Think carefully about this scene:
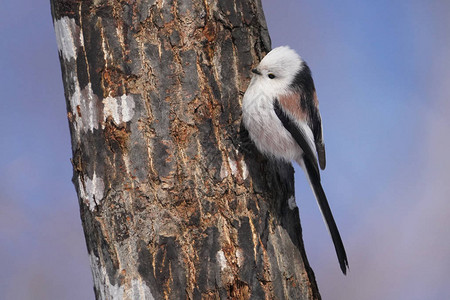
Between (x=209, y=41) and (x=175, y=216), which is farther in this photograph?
(x=209, y=41)

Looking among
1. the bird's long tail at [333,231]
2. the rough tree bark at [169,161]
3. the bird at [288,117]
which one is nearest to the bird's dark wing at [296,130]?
the bird at [288,117]

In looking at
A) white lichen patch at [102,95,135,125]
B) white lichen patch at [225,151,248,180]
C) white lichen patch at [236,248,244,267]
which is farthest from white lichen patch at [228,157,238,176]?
white lichen patch at [102,95,135,125]

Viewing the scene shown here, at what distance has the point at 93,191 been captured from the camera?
1919 mm

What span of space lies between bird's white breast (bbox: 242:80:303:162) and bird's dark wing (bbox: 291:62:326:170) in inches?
4.8

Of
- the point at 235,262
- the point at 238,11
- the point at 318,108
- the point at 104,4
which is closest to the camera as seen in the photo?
the point at 235,262

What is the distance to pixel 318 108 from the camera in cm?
241

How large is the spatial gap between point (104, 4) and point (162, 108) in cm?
48

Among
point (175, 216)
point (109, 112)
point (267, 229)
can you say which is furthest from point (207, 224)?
point (109, 112)

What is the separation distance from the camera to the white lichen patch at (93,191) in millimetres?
1900

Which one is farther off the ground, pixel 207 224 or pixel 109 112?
pixel 109 112

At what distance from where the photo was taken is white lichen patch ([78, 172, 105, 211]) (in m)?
1.90

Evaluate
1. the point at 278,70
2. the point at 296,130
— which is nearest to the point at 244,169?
the point at 296,130

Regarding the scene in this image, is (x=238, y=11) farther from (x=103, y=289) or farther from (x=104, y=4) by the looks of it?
(x=103, y=289)

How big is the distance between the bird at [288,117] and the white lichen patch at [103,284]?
80cm
